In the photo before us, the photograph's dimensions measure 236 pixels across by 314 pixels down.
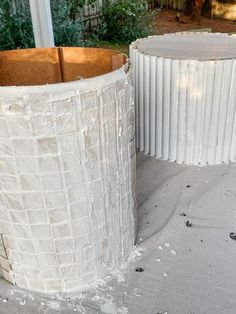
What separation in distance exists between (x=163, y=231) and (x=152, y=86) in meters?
0.93

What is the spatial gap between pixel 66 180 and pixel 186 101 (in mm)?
1202

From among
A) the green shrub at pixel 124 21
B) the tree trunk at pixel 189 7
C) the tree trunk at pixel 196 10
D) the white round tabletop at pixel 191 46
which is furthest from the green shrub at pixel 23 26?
the tree trunk at pixel 189 7

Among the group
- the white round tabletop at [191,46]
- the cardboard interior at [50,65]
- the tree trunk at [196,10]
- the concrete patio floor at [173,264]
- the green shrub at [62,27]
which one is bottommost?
the tree trunk at [196,10]

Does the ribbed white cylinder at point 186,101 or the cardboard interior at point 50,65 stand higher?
the cardboard interior at point 50,65

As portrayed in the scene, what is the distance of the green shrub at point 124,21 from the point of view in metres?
6.65

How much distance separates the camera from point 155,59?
2277 mm

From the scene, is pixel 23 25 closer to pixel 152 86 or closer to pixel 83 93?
pixel 152 86

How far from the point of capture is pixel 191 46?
2.47 m

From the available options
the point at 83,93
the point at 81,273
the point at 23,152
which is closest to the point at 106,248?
the point at 81,273

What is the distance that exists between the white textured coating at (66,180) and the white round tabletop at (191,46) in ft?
3.24

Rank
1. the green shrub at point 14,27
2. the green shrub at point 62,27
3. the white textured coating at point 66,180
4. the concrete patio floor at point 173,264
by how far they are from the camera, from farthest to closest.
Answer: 1. the green shrub at point 62,27
2. the green shrub at point 14,27
3. the concrete patio floor at point 173,264
4. the white textured coating at point 66,180

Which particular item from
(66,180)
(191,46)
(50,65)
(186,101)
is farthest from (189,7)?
(66,180)

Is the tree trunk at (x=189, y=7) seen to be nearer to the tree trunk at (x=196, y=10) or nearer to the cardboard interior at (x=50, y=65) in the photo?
the tree trunk at (x=196, y=10)

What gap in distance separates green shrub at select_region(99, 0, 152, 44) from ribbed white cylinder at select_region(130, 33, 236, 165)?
4.28 m
